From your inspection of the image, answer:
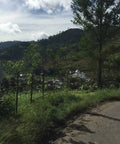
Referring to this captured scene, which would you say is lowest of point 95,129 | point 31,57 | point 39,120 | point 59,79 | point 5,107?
point 95,129

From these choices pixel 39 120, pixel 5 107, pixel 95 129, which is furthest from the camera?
pixel 5 107

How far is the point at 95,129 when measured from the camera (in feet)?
12.8

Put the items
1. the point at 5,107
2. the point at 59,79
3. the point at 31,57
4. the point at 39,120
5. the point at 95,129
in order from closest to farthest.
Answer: the point at 39,120 → the point at 95,129 → the point at 5,107 → the point at 31,57 → the point at 59,79

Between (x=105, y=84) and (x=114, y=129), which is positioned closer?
(x=114, y=129)

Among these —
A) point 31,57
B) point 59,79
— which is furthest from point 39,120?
point 59,79

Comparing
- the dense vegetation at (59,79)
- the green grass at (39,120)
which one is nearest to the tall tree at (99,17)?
the dense vegetation at (59,79)

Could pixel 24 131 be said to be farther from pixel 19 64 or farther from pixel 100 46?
pixel 100 46

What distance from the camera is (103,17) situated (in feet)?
29.9

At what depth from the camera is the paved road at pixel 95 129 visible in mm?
3385

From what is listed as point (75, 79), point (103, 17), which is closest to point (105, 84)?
point (75, 79)

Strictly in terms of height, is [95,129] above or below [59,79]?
below

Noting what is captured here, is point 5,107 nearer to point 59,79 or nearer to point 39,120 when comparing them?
point 39,120

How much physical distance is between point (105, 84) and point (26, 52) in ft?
22.5

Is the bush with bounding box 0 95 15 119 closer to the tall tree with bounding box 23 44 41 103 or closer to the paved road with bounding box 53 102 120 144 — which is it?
the tall tree with bounding box 23 44 41 103
